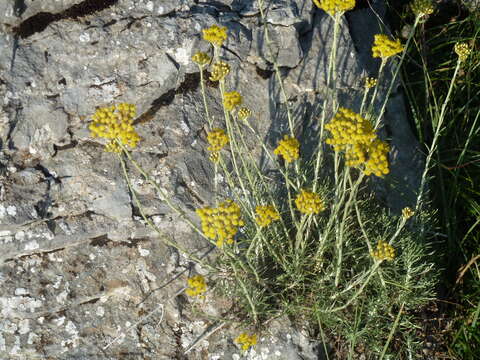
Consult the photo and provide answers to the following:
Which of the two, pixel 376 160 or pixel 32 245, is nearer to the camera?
pixel 376 160

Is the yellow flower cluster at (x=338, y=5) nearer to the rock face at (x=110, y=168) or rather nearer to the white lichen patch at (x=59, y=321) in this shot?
the rock face at (x=110, y=168)

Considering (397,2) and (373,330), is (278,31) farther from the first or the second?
(373,330)

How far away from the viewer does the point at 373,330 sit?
3324 millimetres

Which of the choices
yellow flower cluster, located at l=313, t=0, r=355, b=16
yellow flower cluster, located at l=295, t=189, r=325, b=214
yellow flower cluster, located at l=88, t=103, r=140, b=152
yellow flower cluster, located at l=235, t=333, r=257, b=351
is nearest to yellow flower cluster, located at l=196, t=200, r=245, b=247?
yellow flower cluster, located at l=295, t=189, r=325, b=214

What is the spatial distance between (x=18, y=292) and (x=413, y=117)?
355cm

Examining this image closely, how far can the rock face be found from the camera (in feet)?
10.8

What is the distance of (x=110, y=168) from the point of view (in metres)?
3.50

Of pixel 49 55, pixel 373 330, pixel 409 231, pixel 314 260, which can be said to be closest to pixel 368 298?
pixel 373 330

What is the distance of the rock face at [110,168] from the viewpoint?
3297 mm

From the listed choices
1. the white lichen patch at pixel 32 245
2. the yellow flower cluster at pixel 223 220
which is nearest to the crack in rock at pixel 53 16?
the white lichen patch at pixel 32 245

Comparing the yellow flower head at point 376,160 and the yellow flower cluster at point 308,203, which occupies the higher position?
the yellow flower head at point 376,160

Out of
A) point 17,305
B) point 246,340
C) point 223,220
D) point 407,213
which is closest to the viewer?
point 223,220

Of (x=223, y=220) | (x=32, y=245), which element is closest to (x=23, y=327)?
(x=32, y=245)

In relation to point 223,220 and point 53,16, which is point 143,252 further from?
point 53,16
